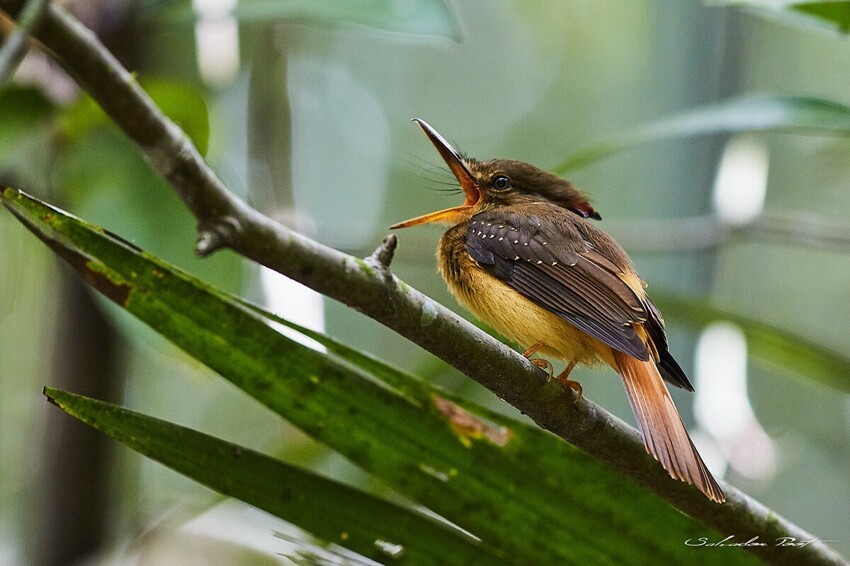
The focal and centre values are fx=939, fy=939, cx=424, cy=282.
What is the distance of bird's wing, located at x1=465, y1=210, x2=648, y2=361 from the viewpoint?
6.40 feet

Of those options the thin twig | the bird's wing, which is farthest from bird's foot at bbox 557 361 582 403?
the thin twig

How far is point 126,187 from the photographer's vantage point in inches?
115

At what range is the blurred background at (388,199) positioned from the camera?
9.50ft

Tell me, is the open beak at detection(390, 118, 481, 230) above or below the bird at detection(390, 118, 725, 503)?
above

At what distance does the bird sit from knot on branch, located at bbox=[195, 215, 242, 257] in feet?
1.96

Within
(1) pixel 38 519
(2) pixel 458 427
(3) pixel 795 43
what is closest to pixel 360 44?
(3) pixel 795 43

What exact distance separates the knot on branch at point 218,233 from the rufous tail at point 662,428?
0.73 m

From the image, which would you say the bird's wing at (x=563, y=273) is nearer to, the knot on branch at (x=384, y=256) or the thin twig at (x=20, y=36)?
the knot on branch at (x=384, y=256)

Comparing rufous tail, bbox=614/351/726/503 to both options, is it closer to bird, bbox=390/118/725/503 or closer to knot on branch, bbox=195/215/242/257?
bird, bbox=390/118/725/503

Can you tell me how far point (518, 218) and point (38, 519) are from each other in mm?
2064

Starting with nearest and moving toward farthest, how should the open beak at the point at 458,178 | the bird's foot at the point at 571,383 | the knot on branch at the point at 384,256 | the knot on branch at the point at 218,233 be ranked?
the knot on branch at the point at 218,233 < the knot on branch at the point at 384,256 < the bird's foot at the point at 571,383 < the open beak at the point at 458,178

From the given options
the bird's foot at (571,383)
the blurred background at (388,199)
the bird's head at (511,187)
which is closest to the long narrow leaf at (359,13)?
the blurred background at (388,199)

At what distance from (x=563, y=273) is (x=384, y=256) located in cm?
84

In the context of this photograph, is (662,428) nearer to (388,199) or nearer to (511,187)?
(511,187)
